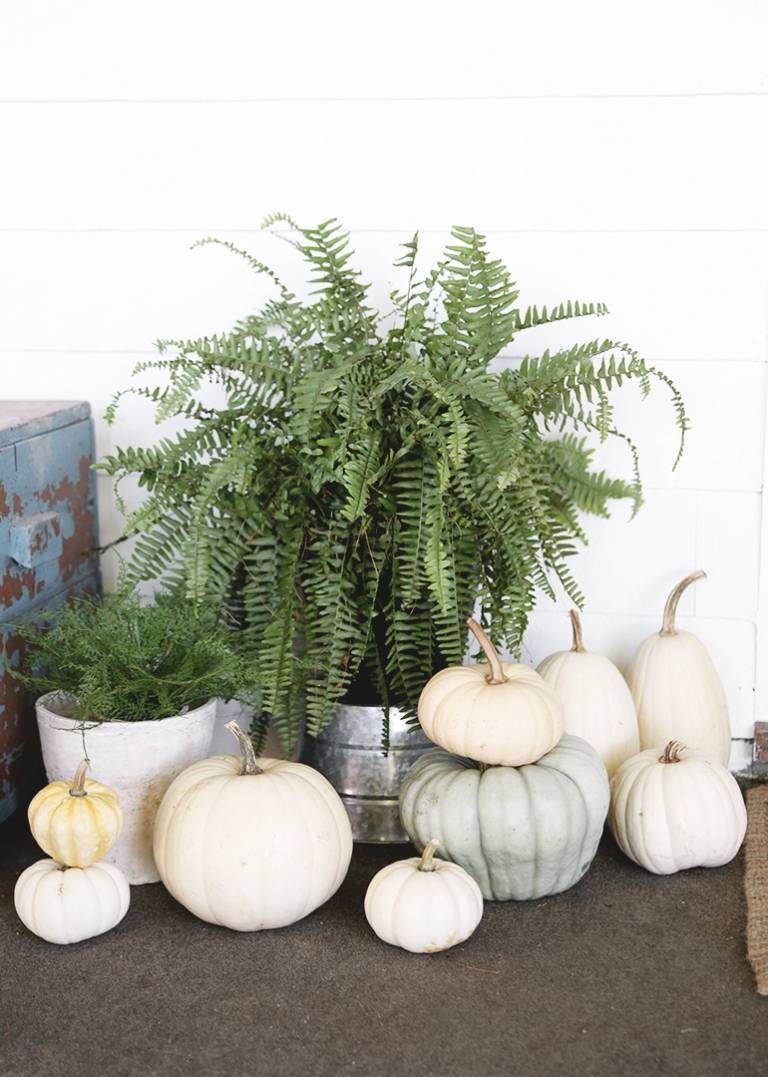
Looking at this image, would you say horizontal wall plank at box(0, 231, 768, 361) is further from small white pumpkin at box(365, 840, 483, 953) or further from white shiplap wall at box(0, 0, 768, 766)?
small white pumpkin at box(365, 840, 483, 953)

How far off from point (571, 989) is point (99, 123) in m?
1.86

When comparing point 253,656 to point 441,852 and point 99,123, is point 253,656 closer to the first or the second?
point 441,852

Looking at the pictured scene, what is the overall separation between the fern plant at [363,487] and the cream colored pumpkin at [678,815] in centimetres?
34

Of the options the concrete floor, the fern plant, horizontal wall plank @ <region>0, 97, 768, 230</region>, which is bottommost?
the concrete floor

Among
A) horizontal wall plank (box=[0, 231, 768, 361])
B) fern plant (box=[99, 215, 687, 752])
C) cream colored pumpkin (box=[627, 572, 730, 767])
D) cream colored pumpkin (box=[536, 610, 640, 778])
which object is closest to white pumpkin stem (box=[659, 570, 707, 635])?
cream colored pumpkin (box=[627, 572, 730, 767])

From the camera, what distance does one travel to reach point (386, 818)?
180 cm

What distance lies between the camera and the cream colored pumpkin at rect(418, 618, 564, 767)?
155cm

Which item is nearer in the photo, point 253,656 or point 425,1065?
point 425,1065

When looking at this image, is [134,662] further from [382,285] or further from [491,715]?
[382,285]

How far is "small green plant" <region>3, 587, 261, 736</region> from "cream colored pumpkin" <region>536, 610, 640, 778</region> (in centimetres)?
60

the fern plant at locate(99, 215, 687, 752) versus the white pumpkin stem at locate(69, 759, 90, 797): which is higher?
the fern plant at locate(99, 215, 687, 752)

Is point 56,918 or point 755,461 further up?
point 755,461

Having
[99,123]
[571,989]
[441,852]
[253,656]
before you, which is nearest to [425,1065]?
[571,989]

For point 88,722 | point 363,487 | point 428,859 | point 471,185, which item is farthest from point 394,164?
point 428,859
